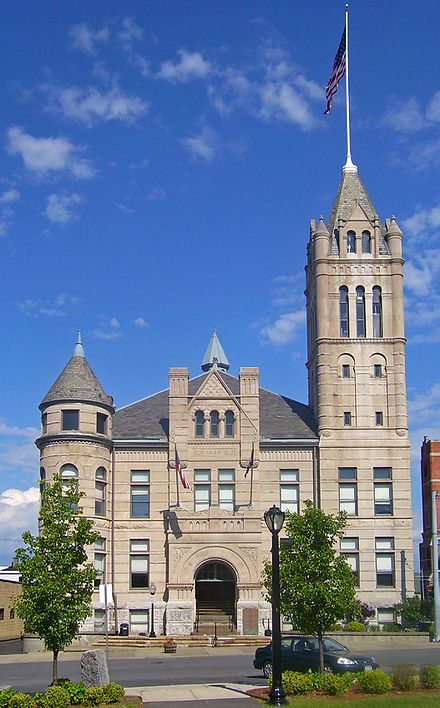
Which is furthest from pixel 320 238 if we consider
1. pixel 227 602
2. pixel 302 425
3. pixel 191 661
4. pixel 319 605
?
pixel 319 605

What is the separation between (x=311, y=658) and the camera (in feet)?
101

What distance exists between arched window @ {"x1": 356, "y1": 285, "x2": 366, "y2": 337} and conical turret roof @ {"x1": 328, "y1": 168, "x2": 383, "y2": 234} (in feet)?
15.3

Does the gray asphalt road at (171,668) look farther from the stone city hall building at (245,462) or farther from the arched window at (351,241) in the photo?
the arched window at (351,241)

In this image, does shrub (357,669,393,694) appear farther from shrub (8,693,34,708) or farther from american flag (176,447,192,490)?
american flag (176,447,192,490)

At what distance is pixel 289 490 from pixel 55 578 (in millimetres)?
30819

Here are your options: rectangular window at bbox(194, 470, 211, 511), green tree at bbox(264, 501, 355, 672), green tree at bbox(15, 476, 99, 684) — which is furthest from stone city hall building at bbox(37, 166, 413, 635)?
green tree at bbox(15, 476, 99, 684)

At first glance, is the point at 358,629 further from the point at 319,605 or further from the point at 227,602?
the point at 319,605

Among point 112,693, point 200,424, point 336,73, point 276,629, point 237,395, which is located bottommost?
point 112,693

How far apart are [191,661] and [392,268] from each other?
29.7 m

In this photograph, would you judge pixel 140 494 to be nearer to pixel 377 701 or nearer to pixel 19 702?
pixel 19 702

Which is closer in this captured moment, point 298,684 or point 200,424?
point 298,684

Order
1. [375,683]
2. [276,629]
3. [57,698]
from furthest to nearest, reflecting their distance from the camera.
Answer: [375,683]
[276,629]
[57,698]

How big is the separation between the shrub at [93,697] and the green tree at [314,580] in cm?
821

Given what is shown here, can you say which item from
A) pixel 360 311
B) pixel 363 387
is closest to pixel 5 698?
pixel 363 387
